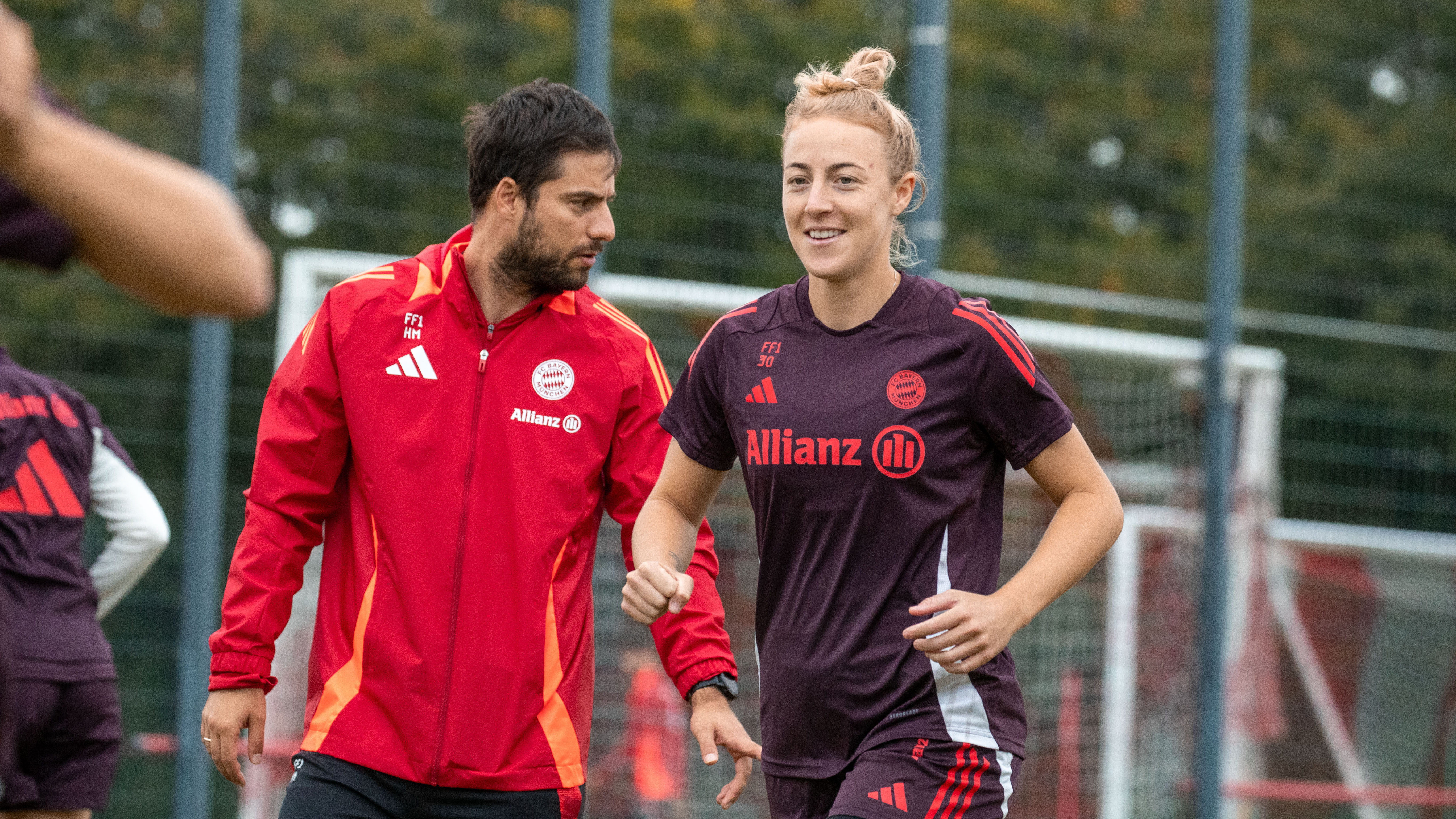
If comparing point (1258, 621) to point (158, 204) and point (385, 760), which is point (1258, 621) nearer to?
point (385, 760)

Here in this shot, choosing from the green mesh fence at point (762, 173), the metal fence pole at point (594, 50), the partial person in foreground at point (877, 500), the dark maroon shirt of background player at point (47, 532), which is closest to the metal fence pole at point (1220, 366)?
the green mesh fence at point (762, 173)

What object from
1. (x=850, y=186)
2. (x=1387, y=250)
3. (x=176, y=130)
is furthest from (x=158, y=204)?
(x=1387, y=250)

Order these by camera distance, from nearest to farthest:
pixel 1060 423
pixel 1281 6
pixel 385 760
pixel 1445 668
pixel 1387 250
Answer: pixel 1060 423, pixel 385 760, pixel 1387 250, pixel 1445 668, pixel 1281 6

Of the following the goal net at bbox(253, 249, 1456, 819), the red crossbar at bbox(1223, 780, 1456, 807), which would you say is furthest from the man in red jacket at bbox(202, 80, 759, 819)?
the red crossbar at bbox(1223, 780, 1456, 807)

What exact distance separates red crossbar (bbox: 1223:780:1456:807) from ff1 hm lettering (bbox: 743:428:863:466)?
20.3 feet

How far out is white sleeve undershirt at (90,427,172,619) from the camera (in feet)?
15.7

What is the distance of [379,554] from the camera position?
3.32 meters

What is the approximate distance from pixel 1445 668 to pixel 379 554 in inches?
337

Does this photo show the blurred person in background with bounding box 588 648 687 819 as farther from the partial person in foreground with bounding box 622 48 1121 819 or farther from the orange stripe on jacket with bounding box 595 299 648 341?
the partial person in foreground with bounding box 622 48 1121 819

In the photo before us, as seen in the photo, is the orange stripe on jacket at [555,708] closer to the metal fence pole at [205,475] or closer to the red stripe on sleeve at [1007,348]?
the red stripe on sleeve at [1007,348]

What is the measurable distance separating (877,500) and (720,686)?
2.07 feet

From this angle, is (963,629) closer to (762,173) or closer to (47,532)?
(47,532)

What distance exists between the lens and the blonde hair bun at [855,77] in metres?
3.23

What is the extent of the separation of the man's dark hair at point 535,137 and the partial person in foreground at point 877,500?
1.68 ft
